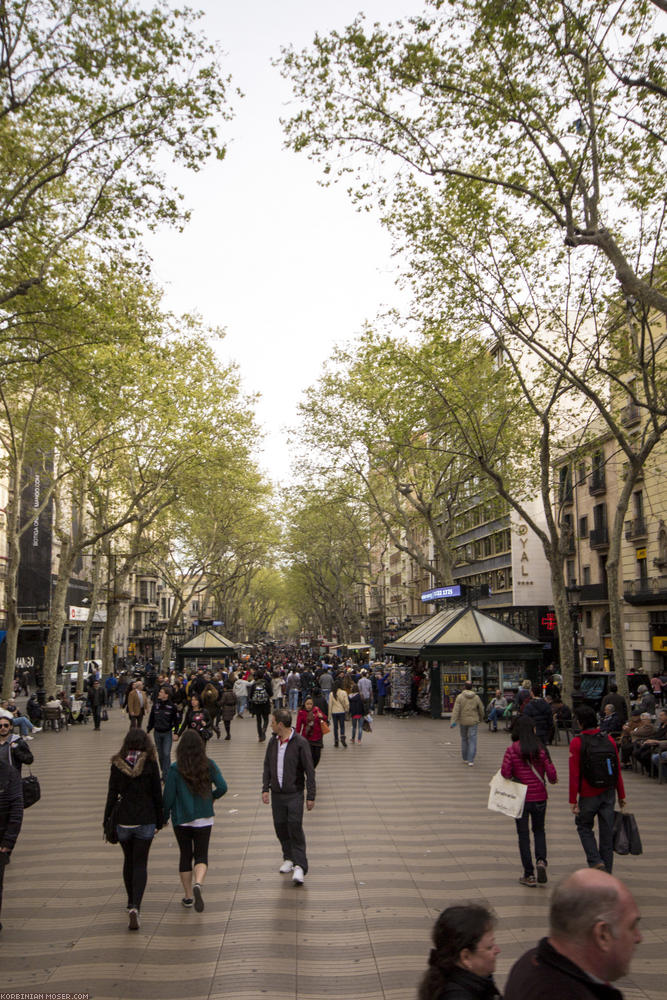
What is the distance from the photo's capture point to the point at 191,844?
7.10m

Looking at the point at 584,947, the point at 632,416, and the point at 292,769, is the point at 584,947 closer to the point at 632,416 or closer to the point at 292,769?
the point at 292,769

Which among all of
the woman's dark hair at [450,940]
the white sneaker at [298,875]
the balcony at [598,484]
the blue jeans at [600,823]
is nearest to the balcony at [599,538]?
the balcony at [598,484]

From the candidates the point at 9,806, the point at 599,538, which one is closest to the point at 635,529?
the point at 599,538

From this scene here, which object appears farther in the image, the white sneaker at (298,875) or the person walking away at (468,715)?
the person walking away at (468,715)

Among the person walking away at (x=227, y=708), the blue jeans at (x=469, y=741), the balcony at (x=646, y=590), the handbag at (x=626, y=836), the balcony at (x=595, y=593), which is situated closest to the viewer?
the handbag at (x=626, y=836)

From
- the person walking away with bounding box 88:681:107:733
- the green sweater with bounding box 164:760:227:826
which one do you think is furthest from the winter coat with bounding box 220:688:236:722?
the green sweater with bounding box 164:760:227:826

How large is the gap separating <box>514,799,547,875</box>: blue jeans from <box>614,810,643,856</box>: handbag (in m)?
0.90

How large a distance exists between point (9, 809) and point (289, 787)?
251 centimetres

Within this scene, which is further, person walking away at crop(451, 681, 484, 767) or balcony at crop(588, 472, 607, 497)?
balcony at crop(588, 472, 607, 497)

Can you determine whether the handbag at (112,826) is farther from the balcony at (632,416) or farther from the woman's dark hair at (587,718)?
the balcony at (632,416)

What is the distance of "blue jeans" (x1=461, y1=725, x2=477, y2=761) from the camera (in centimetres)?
1586

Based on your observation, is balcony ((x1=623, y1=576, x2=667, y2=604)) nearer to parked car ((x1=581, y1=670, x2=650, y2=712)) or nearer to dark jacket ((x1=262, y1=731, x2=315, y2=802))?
parked car ((x1=581, y1=670, x2=650, y2=712))

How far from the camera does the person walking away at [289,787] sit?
7.78m

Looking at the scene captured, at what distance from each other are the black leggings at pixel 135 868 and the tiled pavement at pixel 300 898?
27 centimetres
